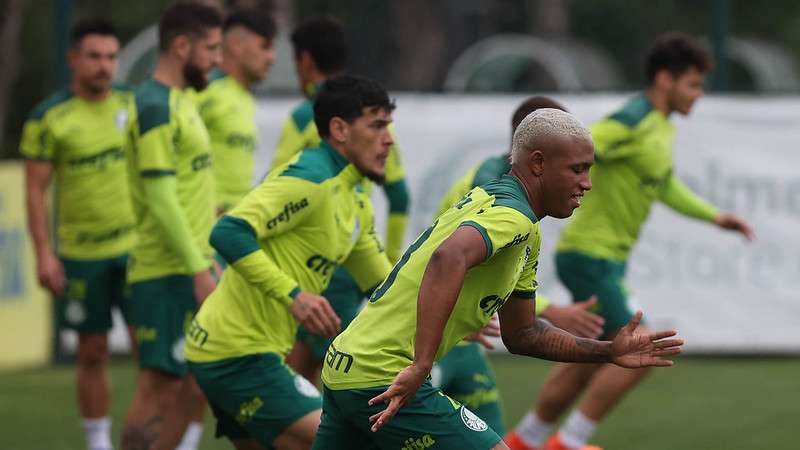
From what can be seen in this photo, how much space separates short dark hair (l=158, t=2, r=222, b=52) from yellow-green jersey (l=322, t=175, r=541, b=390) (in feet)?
9.12

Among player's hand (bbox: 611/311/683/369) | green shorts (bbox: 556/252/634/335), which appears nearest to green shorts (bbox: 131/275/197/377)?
green shorts (bbox: 556/252/634/335)

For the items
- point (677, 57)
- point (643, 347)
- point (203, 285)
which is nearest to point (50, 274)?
point (203, 285)

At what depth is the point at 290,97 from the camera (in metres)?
13.1

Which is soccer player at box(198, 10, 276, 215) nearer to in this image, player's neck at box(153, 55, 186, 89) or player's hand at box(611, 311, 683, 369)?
player's neck at box(153, 55, 186, 89)

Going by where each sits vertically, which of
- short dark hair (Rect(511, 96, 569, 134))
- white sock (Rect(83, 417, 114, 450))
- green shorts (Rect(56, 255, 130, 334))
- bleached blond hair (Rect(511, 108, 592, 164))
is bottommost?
white sock (Rect(83, 417, 114, 450))

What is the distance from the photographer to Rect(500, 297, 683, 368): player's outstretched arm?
525 cm

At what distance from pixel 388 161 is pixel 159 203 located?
5.41ft

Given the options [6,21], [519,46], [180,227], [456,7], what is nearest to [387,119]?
[180,227]

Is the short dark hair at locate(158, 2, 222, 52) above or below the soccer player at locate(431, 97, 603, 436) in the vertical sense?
above

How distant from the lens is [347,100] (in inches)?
257

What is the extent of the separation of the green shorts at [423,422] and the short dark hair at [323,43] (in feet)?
12.0

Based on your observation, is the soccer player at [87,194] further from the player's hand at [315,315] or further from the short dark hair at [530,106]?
the player's hand at [315,315]

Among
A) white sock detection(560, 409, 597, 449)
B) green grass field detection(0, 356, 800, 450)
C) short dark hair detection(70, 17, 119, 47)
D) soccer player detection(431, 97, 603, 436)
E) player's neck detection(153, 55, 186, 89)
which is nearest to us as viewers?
soccer player detection(431, 97, 603, 436)

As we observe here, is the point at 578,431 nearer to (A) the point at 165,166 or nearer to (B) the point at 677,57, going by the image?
(B) the point at 677,57
